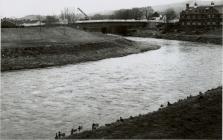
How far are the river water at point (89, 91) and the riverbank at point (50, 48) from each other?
350cm

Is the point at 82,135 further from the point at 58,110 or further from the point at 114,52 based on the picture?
the point at 114,52

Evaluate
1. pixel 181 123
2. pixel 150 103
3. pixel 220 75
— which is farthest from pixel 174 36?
pixel 181 123

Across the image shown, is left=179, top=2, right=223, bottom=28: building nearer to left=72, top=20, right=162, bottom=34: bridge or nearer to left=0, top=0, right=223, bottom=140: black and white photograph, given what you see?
left=72, top=20, right=162, bottom=34: bridge

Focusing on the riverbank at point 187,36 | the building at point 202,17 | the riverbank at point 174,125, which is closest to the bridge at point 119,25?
the riverbank at point 187,36

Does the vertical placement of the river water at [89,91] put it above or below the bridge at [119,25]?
below

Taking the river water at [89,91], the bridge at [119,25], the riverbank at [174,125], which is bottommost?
the river water at [89,91]

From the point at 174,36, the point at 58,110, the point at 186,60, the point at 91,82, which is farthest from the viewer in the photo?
the point at 174,36

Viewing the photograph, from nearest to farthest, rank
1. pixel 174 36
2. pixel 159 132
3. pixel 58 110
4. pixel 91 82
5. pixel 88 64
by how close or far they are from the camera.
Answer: pixel 159 132, pixel 58 110, pixel 91 82, pixel 88 64, pixel 174 36

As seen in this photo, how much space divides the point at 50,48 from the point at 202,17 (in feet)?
256

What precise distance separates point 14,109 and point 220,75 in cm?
2190

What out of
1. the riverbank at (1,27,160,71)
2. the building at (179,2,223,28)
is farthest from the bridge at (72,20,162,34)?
the riverbank at (1,27,160,71)

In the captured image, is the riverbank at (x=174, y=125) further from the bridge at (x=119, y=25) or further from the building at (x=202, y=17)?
the building at (x=202, y=17)

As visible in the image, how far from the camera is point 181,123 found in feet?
56.1

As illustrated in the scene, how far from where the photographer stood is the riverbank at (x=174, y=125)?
1575cm
